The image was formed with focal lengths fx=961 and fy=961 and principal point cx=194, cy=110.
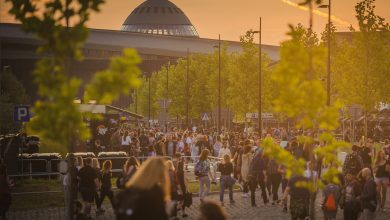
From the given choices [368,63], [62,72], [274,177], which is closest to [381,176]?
[274,177]

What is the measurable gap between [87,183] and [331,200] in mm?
5842

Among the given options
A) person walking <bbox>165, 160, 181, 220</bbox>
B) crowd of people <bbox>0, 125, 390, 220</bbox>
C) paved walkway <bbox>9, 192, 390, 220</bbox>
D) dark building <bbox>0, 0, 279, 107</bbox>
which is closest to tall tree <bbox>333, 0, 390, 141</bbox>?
crowd of people <bbox>0, 125, 390, 220</bbox>

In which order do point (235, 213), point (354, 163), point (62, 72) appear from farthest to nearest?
1. point (354, 163)
2. point (235, 213)
3. point (62, 72)

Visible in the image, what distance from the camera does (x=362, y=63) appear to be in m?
56.7

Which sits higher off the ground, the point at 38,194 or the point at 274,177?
the point at 274,177

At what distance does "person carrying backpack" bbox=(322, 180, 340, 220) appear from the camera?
18469 mm

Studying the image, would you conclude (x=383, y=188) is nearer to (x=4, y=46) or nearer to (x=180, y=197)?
(x=180, y=197)

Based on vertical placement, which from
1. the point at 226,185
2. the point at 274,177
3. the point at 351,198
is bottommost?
the point at 226,185

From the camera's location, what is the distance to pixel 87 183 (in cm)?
2147

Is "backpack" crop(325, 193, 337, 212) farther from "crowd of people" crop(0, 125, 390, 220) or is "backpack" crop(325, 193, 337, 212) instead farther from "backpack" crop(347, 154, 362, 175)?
"backpack" crop(347, 154, 362, 175)

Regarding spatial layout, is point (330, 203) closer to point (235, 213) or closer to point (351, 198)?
point (351, 198)

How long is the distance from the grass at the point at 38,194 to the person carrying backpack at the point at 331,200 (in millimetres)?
9761

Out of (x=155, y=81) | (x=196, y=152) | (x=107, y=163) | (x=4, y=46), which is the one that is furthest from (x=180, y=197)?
(x=4, y=46)

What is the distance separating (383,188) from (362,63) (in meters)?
33.2
